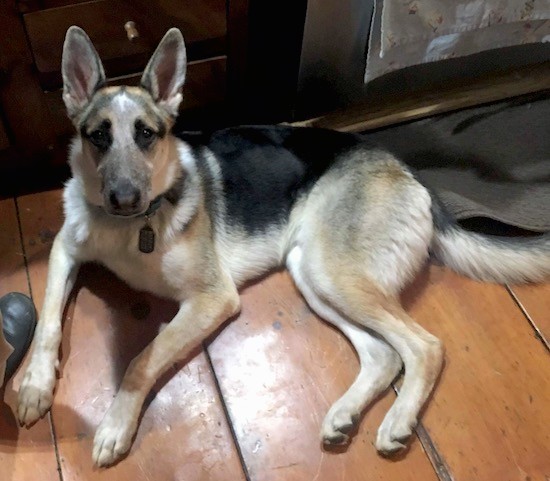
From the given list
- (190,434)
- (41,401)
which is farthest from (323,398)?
(41,401)

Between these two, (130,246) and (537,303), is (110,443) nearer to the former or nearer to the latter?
(130,246)

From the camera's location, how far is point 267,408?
2.02m

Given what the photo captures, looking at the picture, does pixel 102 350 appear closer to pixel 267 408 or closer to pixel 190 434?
pixel 190 434

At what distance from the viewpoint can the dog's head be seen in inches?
69.8

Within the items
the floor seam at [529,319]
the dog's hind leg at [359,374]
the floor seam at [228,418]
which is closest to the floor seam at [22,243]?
the floor seam at [228,418]

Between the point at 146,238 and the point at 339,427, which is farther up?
the point at 146,238

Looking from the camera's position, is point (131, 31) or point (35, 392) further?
point (131, 31)

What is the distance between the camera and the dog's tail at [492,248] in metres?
2.17

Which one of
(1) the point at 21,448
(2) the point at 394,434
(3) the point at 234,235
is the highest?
(3) the point at 234,235

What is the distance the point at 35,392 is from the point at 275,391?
0.73 meters

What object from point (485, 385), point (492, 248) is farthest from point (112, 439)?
point (492, 248)

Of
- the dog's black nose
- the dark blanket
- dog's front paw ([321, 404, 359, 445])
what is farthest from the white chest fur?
the dark blanket

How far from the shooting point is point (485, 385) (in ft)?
6.91

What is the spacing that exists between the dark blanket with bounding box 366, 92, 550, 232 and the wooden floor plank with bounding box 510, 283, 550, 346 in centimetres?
22
